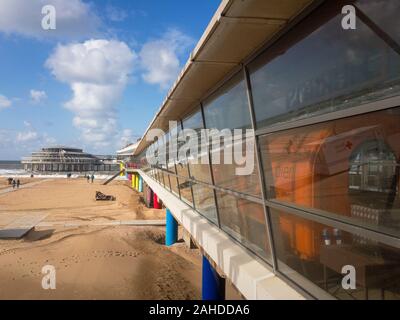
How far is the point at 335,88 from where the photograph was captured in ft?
8.66

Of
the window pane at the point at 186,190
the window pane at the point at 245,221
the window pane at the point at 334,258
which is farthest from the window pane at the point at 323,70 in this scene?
the window pane at the point at 186,190

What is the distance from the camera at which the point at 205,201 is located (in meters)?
7.07

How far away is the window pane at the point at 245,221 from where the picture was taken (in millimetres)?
4156

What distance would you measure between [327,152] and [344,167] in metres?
0.24

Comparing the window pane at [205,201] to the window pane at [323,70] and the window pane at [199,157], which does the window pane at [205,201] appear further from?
the window pane at [323,70]

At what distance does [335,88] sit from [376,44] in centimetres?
48

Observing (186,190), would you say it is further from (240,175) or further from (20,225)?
(20,225)

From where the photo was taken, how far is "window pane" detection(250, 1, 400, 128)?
222cm

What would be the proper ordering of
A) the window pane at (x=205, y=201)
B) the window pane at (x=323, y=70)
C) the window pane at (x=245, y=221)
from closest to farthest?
the window pane at (x=323, y=70) → the window pane at (x=245, y=221) → the window pane at (x=205, y=201)

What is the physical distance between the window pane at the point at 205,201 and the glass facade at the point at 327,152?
6.08ft

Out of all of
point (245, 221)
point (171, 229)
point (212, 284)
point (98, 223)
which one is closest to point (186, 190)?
point (212, 284)

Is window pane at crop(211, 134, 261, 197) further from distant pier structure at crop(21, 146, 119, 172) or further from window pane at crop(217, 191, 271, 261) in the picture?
distant pier structure at crop(21, 146, 119, 172)

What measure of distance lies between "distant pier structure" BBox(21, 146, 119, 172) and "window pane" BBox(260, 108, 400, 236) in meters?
122
